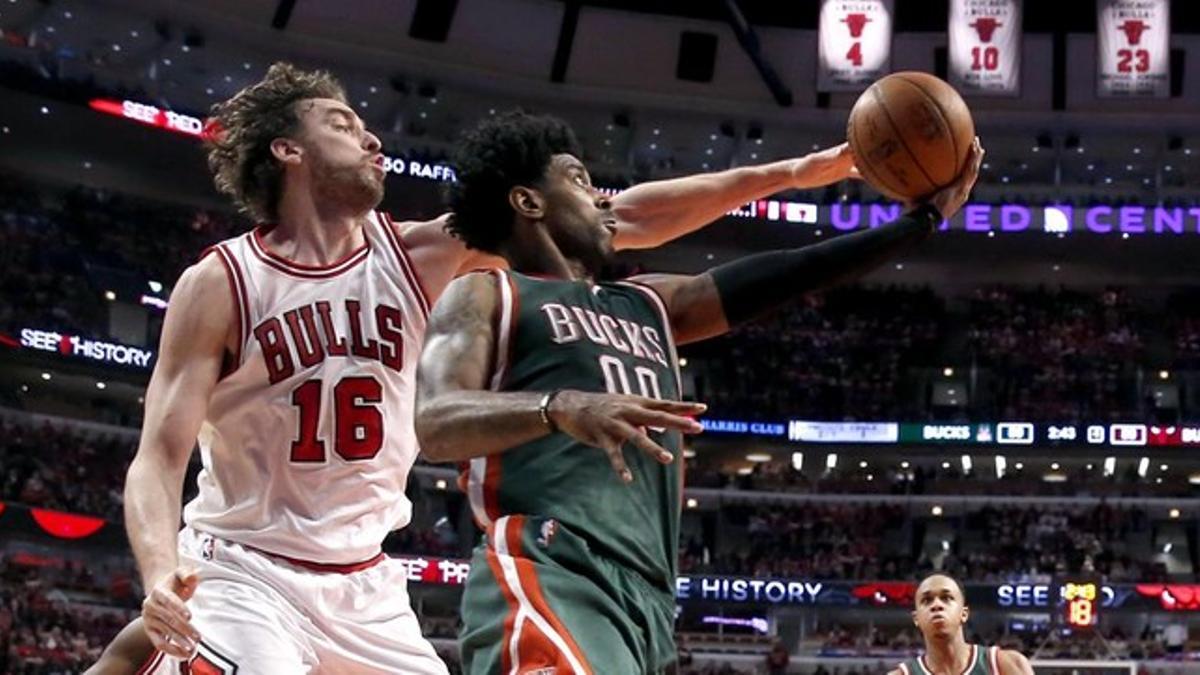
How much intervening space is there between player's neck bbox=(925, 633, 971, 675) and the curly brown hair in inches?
194

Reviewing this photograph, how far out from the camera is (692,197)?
5.17 meters

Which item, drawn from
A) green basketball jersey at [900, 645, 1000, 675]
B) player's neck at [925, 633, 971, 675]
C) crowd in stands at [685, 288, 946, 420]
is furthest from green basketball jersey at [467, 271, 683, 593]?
crowd in stands at [685, 288, 946, 420]

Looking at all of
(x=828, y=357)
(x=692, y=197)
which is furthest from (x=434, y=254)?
(x=828, y=357)

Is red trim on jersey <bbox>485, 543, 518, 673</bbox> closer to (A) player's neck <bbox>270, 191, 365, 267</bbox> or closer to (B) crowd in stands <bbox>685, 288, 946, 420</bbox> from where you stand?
(A) player's neck <bbox>270, 191, 365, 267</bbox>

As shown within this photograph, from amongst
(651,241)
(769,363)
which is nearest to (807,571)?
(769,363)

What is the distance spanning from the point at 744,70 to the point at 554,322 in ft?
123

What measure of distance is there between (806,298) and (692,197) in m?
29.7

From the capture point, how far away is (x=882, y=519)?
38.7 metres

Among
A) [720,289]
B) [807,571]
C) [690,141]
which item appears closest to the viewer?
[720,289]

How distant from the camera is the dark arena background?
3281 centimetres

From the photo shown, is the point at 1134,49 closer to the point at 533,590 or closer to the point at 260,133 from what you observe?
the point at 260,133

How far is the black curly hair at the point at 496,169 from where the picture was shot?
162 inches

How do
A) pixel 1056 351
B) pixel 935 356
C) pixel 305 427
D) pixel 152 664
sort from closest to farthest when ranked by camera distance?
1. pixel 152 664
2. pixel 305 427
3. pixel 1056 351
4. pixel 935 356

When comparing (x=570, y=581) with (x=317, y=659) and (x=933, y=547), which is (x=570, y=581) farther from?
(x=933, y=547)
